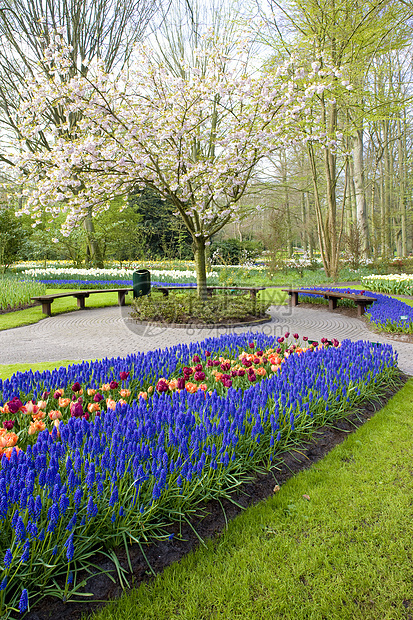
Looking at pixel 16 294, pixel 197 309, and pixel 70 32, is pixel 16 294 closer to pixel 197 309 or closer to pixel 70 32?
pixel 197 309

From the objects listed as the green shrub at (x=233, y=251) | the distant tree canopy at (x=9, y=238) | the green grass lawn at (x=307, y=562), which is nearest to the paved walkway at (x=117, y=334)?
the green grass lawn at (x=307, y=562)

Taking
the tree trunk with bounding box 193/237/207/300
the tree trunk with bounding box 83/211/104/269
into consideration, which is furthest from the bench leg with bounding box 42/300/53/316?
the tree trunk with bounding box 83/211/104/269

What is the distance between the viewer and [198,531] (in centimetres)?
211

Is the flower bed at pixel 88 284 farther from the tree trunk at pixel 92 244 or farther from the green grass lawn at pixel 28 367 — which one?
the green grass lawn at pixel 28 367

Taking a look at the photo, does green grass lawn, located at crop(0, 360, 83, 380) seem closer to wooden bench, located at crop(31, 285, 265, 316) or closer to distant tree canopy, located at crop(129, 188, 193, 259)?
wooden bench, located at crop(31, 285, 265, 316)

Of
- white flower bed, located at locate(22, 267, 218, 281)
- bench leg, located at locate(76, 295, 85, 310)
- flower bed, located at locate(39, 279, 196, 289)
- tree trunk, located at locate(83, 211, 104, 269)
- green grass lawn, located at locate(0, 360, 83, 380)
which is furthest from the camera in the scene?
tree trunk, located at locate(83, 211, 104, 269)

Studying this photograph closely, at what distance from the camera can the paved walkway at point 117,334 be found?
6254 mm

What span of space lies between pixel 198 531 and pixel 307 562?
1.91 ft

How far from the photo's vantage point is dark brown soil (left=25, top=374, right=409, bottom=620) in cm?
160

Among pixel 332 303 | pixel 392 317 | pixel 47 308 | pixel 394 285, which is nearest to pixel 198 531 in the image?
pixel 392 317

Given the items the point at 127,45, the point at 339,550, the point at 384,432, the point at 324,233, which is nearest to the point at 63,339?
the point at 384,432

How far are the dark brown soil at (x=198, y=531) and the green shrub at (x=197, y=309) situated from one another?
17.9 feet

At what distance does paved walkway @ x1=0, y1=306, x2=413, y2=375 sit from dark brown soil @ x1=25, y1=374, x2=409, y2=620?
2.73 metres

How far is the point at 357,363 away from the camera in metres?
4.13
